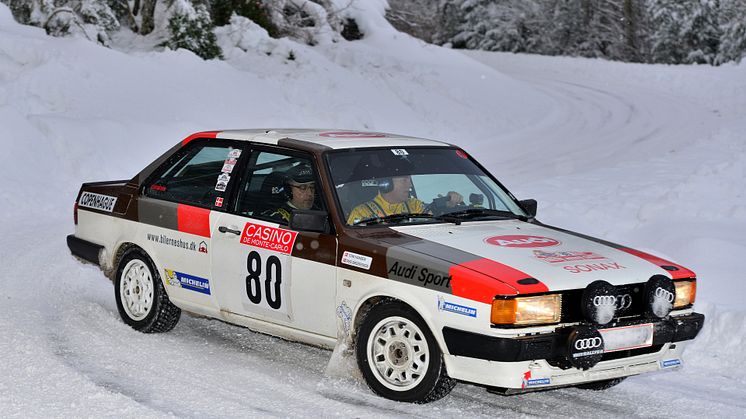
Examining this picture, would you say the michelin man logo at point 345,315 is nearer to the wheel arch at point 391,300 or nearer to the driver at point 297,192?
the wheel arch at point 391,300

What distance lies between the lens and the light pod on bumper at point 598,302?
18.0 ft

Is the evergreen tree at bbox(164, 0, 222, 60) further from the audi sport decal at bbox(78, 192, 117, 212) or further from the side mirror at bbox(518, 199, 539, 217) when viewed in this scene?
the side mirror at bbox(518, 199, 539, 217)

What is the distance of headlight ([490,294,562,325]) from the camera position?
539cm

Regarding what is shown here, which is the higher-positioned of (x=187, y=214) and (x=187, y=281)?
(x=187, y=214)

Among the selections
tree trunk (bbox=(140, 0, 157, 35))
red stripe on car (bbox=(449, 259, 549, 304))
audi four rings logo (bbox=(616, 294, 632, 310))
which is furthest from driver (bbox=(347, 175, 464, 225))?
tree trunk (bbox=(140, 0, 157, 35))

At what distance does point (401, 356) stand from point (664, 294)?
4.84 ft

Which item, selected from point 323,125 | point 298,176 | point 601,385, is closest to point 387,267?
point 298,176

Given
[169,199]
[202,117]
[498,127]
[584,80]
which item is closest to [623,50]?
Result: [584,80]

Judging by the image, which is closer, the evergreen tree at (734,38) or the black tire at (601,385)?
the black tire at (601,385)

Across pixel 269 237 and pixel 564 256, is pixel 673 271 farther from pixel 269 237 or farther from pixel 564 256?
pixel 269 237

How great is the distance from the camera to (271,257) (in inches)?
256

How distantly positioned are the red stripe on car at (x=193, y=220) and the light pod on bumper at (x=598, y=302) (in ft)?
8.64

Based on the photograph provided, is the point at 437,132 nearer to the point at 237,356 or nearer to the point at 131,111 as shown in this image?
the point at 131,111

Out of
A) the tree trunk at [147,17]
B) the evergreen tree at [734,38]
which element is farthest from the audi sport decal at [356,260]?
the evergreen tree at [734,38]
